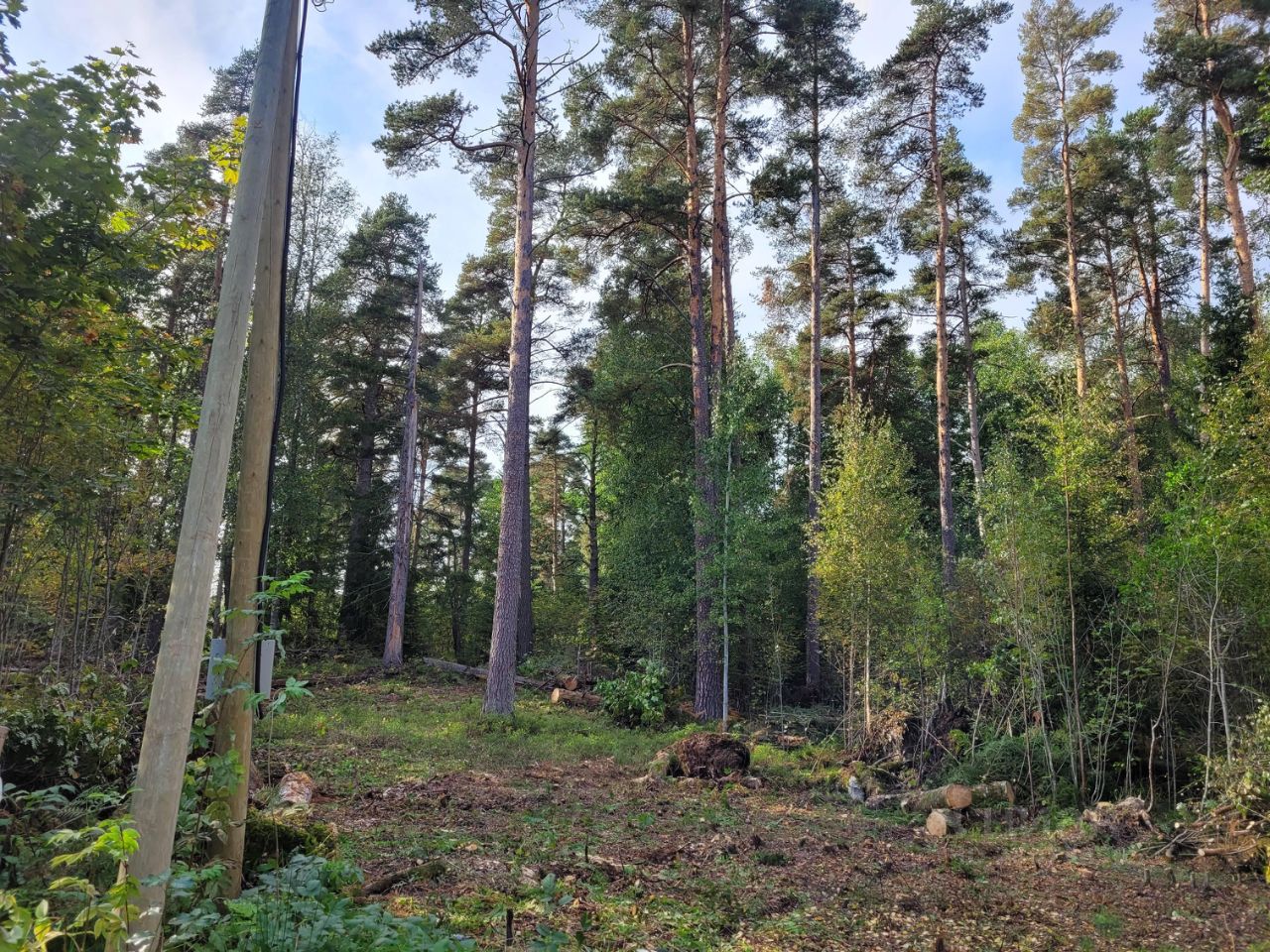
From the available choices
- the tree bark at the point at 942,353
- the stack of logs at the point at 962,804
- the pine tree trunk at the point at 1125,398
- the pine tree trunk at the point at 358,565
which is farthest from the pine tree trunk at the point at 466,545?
the pine tree trunk at the point at 1125,398

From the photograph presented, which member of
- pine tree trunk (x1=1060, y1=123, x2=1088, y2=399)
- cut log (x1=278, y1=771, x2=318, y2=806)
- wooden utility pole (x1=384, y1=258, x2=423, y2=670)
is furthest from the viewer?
wooden utility pole (x1=384, y1=258, x2=423, y2=670)

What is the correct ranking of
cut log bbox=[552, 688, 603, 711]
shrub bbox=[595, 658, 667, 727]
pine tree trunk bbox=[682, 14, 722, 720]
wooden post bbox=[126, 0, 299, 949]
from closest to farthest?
wooden post bbox=[126, 0, 299, 949] < shrub bbox=[595, 658, 667, 727] < pine tree trunk bbox=[682, 14, 722, 720] < cut log bbox=[552, 688, 603, 711]

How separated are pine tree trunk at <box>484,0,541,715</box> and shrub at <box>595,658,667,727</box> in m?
2.75

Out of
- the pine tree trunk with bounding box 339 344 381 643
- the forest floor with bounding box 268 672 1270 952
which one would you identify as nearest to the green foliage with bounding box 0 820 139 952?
the forest floor with bounding box 268 672 1270 952

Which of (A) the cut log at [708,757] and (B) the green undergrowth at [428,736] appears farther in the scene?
(A) the cut log at [708,757]

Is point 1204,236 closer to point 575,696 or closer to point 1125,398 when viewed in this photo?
point 1125,398

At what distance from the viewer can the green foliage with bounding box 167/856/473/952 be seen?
2.82 metres

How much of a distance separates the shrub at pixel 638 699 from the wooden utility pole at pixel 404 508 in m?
7.10

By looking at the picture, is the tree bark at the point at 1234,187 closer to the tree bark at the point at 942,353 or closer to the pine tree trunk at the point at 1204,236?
the pine tree trunk at the point at 1204,236

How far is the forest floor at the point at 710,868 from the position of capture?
449 centimetres

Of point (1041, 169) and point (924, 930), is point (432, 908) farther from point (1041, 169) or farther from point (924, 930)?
point (1041, 169)

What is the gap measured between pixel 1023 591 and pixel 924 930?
6.66 m

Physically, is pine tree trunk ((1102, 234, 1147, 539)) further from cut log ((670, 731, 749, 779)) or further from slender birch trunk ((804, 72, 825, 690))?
cut log ((670, 731, 749, 779))

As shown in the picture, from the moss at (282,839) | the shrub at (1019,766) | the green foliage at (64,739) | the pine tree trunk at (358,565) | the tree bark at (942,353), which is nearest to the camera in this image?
the moss at (282,839)
